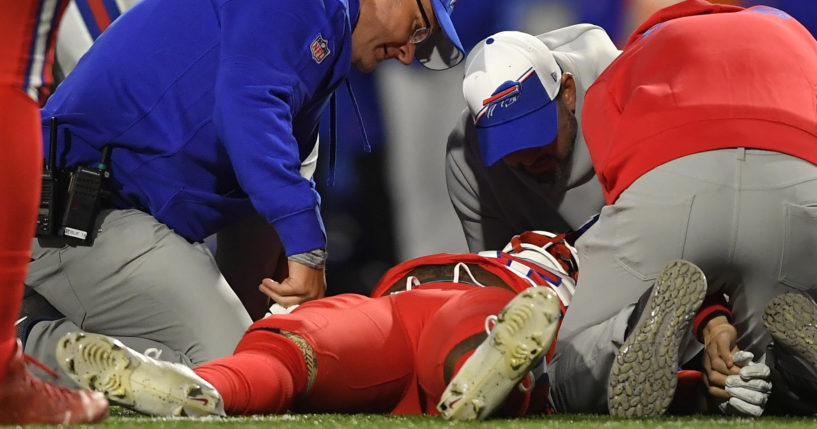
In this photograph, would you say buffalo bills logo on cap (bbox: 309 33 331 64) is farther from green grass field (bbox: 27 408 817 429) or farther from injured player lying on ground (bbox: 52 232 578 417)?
green grass field (bbox: 27 408 817 429)

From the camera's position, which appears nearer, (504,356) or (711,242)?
(504,356)

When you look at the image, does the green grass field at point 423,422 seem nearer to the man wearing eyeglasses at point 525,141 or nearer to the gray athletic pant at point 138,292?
the gray athletic pant at point 138,292

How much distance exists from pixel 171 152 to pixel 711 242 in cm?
117

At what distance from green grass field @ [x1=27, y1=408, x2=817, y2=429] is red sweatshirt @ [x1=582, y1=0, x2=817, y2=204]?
46 centimetres

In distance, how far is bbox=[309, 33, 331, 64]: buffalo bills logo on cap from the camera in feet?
7.26

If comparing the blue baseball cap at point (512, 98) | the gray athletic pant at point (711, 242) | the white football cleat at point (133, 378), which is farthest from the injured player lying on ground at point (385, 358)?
the blue baseball cap at point (512, 98)

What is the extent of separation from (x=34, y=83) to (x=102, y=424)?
1.52ft

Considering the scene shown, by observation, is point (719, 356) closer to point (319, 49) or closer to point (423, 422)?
point (423, 422)

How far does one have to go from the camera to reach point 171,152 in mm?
2252

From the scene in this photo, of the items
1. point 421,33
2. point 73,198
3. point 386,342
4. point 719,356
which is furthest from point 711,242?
point 73,198

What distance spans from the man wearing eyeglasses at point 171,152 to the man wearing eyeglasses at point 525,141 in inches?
19.3

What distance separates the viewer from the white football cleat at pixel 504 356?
1.40 meters

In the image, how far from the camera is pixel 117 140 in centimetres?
224

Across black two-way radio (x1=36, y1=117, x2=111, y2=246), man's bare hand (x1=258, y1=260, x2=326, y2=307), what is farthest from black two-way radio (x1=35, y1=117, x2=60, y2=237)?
man's bare hand (x1=258, y1=260, x2=326, y2=307)
